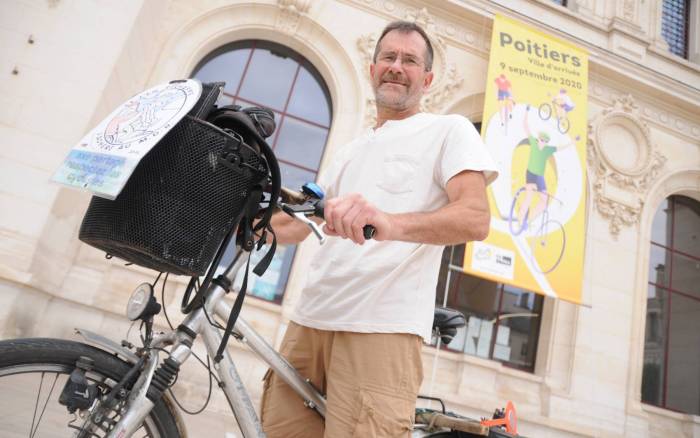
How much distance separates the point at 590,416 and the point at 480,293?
2.26m

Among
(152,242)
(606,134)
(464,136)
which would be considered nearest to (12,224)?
(152,242)

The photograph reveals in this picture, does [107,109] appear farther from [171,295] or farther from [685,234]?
[685,234]

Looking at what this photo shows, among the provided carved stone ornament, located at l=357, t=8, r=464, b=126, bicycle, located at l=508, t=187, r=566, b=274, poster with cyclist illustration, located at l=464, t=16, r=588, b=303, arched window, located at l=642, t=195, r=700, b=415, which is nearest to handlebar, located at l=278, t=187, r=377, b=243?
poster with cyclist illustration, located at l=464, t=16, r=588, b=303

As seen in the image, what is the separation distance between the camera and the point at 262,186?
44.3 inches

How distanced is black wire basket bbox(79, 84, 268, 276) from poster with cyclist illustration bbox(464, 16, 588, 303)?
4.77m

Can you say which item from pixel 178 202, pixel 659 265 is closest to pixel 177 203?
pixel 178 202

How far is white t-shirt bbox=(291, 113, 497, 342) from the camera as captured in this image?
133cm

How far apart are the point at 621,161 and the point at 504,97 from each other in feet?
10.1

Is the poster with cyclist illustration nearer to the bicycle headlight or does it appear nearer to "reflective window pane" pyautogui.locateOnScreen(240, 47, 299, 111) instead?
"reflective window pane" pyautogui.locateOnScreen(240, 47, 299, 111)

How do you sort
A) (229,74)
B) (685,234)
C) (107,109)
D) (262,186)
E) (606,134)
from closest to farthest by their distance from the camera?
(262,186) < (107,109) < (229,74) < (606,134) < (685,234)

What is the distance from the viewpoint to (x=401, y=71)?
5.08ft

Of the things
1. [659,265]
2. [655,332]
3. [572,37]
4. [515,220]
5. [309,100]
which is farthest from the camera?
[659,265]

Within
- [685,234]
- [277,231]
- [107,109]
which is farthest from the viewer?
[685,234]

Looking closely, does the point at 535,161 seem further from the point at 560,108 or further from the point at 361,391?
the point at 361,391
